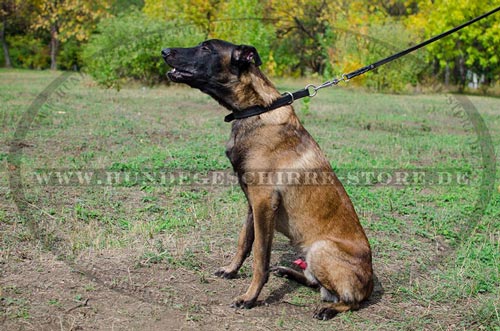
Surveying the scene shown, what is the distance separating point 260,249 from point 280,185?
488 millimetres

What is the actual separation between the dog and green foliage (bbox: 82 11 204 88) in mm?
15475

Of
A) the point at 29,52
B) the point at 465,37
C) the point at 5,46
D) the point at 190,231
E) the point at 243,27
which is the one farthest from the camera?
the point at 29,52

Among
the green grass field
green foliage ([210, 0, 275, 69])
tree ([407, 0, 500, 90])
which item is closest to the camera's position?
the green grass field

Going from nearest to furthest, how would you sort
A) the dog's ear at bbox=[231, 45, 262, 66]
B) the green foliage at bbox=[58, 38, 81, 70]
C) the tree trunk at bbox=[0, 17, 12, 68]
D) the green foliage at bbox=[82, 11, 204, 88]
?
the dog's ear at bbox=[231, 45, 262, 66] → the green foliage at bbox=[82, 11, 204, 88] → the tree trunk at bbox=[0, 17, 12, 68] → the green foliage at bbox=[58, 38, 81, 70]

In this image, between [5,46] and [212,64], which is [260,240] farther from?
[5,46]

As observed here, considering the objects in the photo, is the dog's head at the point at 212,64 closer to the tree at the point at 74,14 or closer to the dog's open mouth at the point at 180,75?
the dog's open mouth at the point at 180,75

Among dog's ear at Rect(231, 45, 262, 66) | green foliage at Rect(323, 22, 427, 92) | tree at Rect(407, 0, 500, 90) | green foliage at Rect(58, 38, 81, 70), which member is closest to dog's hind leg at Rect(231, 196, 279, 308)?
dog's ear at Rect(231, 45, 262, 66)

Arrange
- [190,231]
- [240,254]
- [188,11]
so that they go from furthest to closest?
[188,11] < [190,231] < [240,254]

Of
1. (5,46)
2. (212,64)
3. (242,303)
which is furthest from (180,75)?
(5,46)

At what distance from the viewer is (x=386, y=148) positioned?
33.9 feet

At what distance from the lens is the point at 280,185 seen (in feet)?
13.4

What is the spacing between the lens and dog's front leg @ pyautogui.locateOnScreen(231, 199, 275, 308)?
159 inches

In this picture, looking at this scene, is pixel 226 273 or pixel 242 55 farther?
pixel 226 273

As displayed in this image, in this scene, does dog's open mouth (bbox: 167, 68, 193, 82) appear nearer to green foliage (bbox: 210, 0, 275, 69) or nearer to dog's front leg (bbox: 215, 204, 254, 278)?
dog's front leg (bbox: 215, 204, 254, 278)
